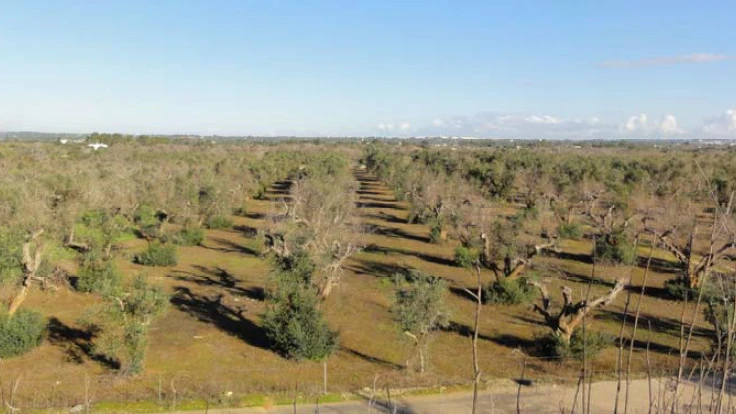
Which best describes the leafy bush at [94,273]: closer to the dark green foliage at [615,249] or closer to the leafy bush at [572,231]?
the dark green foliage at [615,249]

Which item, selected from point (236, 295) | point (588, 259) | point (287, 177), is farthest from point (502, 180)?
point (236, 295)

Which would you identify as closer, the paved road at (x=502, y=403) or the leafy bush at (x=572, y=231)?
the paved road at (x=502, y=403)

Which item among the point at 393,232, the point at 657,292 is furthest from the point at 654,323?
the point at 393,232

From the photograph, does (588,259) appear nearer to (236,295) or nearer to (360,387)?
(236,295)

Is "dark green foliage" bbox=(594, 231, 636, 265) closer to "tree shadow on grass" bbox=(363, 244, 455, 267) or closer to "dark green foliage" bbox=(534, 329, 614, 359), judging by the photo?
"tree shadow on grass" bbox=(363, 244, 455, 267)

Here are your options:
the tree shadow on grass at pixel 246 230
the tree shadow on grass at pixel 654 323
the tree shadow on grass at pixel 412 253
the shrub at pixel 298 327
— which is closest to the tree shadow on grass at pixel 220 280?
the shrub at pixel 298 327
